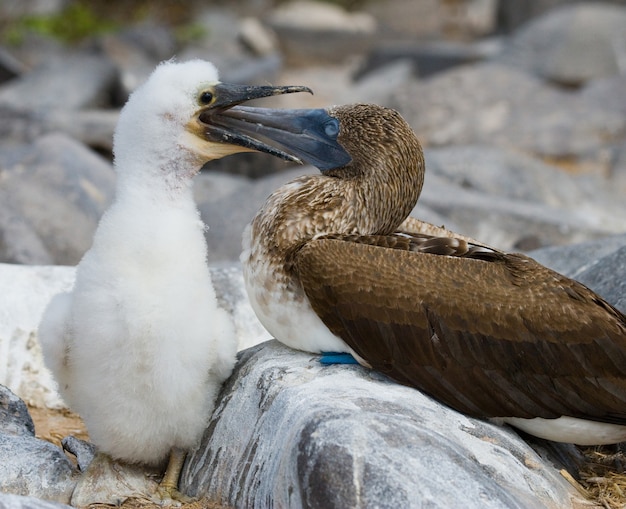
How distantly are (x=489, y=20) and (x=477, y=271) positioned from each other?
2856 cm

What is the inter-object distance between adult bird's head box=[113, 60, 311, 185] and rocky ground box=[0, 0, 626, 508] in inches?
41.9

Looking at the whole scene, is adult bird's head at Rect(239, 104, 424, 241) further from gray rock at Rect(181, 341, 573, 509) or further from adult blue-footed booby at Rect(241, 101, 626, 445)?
gray rock at Rect(181, 341, 573, 509)

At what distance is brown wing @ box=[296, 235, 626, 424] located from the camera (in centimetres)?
506

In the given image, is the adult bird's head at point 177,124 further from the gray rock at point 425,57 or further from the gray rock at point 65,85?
the gray rock at point 425,57

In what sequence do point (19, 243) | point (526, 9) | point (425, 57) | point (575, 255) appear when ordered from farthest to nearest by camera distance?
point (526, 9) → point (425, 57) → point (19, 243) → point (575, 255)

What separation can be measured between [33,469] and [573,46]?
55.9 feet

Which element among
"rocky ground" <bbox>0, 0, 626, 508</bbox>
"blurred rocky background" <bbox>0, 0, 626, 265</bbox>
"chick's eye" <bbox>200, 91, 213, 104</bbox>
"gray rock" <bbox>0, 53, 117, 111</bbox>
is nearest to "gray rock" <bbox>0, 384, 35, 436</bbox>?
"rocky ground" <bbox>0, 0, 626, 508</bbox>

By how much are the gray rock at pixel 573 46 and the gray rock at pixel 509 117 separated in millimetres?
2111

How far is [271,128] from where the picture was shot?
228 inches

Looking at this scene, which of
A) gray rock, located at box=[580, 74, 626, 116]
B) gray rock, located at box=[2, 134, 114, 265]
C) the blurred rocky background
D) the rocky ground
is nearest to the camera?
the rocky ground

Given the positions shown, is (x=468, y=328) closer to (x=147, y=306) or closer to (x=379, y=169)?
(x=379, y=169)

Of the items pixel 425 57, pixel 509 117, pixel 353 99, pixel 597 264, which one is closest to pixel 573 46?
pixel 425 57

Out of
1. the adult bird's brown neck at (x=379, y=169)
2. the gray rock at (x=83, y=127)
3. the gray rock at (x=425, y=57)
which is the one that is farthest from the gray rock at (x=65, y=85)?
the adult bird's brown neck at (x=379, y=169)

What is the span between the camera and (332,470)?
430 centimetres
